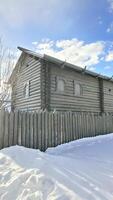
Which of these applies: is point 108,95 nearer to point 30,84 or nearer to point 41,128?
point 30,84

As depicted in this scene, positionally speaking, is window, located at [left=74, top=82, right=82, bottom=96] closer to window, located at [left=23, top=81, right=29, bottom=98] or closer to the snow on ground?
window, located at [left=23, top=81, right=29, bottom=98]

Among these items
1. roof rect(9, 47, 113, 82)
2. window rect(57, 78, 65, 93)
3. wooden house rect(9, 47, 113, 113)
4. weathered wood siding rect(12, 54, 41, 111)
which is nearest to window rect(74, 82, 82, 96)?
wooden house rect(9, 47, 113, 113)

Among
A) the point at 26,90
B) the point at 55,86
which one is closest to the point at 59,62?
the point at 55,86

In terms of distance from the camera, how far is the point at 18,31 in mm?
12664

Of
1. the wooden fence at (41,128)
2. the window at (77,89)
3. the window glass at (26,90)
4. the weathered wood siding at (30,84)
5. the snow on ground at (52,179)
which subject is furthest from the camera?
the window at (77,89)

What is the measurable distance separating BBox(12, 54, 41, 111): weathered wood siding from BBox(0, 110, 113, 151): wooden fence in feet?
11.7

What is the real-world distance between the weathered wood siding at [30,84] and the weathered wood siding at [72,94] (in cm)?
98

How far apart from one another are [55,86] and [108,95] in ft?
22.9

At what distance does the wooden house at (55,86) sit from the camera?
13.8 meters

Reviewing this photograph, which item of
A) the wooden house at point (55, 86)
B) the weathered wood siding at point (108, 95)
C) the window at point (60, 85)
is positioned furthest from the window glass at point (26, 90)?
the weathered wood siding at point (108, 95)

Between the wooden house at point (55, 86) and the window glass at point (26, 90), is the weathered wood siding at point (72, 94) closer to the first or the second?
the wooden house at point (55, 86)

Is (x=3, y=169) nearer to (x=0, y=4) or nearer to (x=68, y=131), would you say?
(x=68, y=131)

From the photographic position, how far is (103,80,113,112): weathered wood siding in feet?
61.6

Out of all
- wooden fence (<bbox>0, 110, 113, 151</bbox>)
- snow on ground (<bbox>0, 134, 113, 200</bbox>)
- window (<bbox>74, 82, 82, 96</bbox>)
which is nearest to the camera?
snow on ground (<bbox>0, 134, 113, 200</bbox>)
